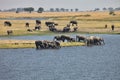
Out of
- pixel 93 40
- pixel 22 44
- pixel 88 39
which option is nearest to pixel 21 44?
pixel 22 44

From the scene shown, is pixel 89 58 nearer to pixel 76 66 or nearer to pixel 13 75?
pixel 76 66

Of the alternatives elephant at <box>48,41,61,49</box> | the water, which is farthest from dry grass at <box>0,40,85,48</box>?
elephant at <box>48,41,61,49</box>

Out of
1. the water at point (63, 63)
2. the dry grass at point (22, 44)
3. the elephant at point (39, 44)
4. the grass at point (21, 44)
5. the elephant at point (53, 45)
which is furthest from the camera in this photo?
the dry grass at point (22, 44)

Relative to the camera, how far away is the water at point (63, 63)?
122 feet

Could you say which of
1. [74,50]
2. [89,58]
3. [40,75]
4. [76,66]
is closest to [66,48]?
[74,50]

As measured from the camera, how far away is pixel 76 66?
42.7 m

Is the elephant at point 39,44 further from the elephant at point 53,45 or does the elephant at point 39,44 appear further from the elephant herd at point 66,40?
the elephant at point 53,45

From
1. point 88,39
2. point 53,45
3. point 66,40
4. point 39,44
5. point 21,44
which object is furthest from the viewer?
point 66,40

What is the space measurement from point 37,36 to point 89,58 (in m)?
25.8

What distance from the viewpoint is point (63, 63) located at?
44938 millimetres

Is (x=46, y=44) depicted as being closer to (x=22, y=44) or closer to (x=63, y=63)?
(x=22, y=44)

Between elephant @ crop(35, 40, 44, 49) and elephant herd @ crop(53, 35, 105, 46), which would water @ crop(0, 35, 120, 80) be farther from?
elephant herd @ crop(53, 35, 105, 46)

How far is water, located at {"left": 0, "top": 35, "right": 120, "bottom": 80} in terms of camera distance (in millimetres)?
37125

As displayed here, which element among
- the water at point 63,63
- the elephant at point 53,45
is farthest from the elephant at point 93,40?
the elephant at point 53,45
